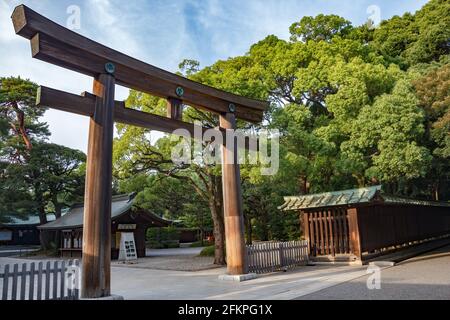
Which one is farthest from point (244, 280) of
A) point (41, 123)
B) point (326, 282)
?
point (41, 123)

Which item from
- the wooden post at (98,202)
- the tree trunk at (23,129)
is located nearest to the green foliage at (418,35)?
the wooden post at (98,202)

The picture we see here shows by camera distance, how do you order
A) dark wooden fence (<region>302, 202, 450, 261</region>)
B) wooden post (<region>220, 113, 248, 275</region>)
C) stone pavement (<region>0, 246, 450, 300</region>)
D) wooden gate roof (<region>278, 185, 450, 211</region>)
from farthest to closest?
dark wooden fence (<region>302, 202, 450, 261</region>) → wooden gate roof (<region>278, 185, 450, 211</region>) → wooden post (<region>220, 113, 248, 275</region>) → stone pavement (<region>0, 246, 450, 300</region>)

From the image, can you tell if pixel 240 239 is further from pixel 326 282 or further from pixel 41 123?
pixel 41 123

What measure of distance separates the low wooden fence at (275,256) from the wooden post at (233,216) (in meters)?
0.98

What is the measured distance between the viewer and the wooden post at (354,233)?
46.2 feet

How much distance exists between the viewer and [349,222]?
14414 mm

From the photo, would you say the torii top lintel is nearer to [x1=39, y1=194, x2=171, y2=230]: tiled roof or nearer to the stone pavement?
the stone pavement

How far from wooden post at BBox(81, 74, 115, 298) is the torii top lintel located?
54 centimetres

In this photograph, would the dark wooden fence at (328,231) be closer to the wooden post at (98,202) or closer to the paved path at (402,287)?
the paved path at (402,287)

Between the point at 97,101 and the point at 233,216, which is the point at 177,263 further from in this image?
the point at 97,101

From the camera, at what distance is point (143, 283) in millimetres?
11281

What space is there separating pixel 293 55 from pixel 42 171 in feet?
72.5

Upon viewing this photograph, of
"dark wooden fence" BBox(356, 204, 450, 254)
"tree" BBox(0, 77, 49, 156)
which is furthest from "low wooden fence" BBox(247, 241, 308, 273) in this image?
"tree" BBox(0, 77, 49, 156)

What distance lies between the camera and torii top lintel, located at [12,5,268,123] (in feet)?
22.7
